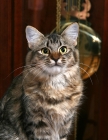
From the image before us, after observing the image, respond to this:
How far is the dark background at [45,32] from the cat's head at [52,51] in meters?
0.24

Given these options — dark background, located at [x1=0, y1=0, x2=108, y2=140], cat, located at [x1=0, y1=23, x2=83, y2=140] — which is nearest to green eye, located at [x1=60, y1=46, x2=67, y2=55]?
cat, located at [x1=0, y1=23, x2=83, y2=140]

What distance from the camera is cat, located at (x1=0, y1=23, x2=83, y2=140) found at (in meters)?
1.21

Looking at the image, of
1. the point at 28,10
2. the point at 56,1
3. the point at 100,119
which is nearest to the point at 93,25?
the point at 56,1

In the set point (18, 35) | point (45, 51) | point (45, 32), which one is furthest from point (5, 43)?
point (45, 51)

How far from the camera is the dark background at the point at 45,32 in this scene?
1.50 meters

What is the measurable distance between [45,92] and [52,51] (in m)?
0.16

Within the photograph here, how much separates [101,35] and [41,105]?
495 millimetres

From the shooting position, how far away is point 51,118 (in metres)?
1.24

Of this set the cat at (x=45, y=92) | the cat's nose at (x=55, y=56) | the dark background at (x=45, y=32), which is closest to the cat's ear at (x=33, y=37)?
the cat at (x=45, y=92)

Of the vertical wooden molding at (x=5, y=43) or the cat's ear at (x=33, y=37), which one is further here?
the vertical wooden molding at (x=5, y=43)

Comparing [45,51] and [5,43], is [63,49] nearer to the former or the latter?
[45,51]

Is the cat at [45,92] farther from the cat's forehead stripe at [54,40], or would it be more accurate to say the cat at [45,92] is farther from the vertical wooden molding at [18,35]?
the vertical wooden molding at [18,35]

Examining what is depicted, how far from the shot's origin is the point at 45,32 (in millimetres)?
1548

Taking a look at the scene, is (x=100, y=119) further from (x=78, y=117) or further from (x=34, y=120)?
(x=34, y=120)
